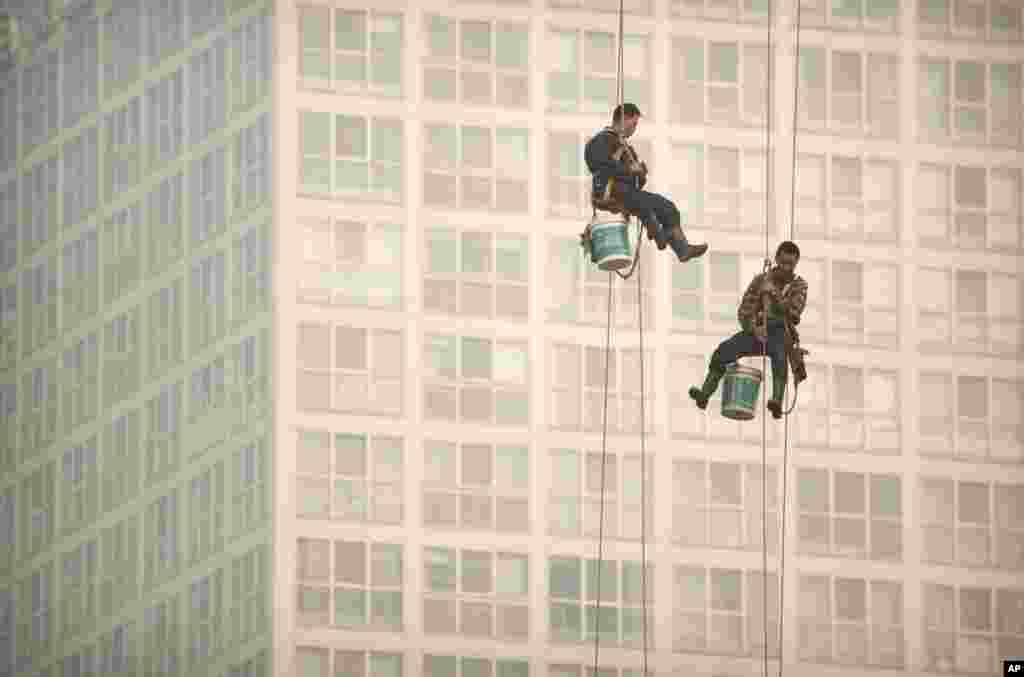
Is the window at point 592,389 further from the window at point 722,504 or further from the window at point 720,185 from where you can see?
the window at point 720,185

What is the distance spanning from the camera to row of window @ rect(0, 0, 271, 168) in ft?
338

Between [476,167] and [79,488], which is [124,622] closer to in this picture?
[79,488]

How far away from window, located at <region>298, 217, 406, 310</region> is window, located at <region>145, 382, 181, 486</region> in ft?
13.3

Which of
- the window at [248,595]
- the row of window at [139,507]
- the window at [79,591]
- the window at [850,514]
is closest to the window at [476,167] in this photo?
the row of window at [139,507]

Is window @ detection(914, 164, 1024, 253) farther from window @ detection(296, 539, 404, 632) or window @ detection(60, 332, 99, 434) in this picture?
window @ detection(60, 332, 99, 434)

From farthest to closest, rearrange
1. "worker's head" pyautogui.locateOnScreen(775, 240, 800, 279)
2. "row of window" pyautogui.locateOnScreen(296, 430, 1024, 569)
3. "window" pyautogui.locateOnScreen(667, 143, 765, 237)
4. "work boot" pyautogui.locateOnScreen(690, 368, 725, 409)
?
"window" pyautogui.locateOnScreen(667, 143, 765, 237) < "row of window" pyautogui.locateOnScreen(296, 430, 1024, 569) < "work boot" pyautogui.locateOnScreen(690, 368, 725, 409) < "worker's head" pyautogui.locateOnScreen(775, 240, 800, 279)

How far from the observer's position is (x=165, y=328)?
102375 millimetres

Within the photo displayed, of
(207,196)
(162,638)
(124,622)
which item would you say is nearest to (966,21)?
(207,196)

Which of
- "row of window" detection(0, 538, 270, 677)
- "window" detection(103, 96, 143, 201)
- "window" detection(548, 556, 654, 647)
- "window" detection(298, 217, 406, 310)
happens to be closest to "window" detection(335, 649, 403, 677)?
"row of window" detection(0, 538, 270, 677)

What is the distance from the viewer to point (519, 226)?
102 meters

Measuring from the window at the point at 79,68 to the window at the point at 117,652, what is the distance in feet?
39.1

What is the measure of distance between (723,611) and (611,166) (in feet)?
132

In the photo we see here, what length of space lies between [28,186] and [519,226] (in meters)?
12.1

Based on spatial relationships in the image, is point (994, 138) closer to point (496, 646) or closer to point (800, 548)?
point (800, 548)
